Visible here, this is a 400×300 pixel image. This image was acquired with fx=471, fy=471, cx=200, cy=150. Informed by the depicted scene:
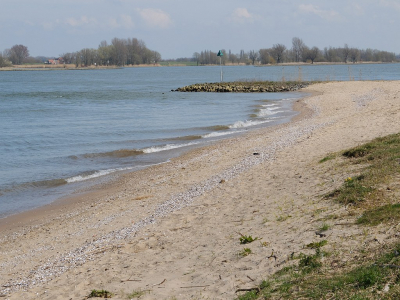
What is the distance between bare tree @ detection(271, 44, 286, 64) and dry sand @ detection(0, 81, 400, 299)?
181 m

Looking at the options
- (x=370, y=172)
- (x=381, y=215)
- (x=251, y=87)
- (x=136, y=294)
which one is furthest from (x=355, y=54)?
(x=136, y=294)

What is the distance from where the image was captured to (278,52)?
192000 mm

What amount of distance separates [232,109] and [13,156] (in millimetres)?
21809

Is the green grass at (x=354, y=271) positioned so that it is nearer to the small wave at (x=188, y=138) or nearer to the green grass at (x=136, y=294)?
the green grass at (x=136, y=294)

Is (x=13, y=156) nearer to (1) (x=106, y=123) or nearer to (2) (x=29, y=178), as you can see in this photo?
(2) (x=29, y=178)

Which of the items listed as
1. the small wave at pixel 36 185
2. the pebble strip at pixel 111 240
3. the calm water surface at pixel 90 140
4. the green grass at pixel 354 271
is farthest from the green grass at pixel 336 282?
the small wave at pixel 36 185

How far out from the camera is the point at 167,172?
1514cm

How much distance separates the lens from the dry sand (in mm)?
6148

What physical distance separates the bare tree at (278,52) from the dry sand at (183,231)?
180579 millimetres

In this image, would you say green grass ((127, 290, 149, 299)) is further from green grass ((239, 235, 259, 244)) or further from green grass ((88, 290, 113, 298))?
green grass ((239, 235, 259, 244))

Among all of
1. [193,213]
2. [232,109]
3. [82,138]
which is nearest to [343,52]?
[232,109]

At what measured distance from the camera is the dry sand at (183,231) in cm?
615

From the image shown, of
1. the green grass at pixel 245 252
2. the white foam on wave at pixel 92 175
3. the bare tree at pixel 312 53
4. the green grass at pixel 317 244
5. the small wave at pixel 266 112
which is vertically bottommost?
the white foam on wave at pixel 92 175

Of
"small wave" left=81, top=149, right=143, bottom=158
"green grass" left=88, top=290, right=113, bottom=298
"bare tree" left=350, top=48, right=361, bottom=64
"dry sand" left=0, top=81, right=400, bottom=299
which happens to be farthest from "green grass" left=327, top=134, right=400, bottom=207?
"bare tree" left=350, top=48, right=361, bottom=64
